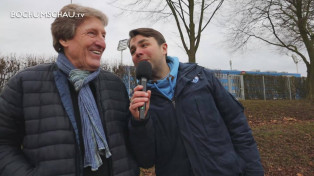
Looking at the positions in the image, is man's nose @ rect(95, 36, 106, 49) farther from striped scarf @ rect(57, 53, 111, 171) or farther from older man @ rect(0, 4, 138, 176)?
striped scarf @ rect(57, 53, 111, 171)

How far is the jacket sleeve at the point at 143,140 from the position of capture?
1919 millimetres

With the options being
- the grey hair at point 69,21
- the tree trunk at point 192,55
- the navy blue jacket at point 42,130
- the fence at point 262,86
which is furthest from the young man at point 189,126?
the fence at point 262,86

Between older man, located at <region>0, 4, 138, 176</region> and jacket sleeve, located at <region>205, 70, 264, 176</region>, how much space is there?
892 mm

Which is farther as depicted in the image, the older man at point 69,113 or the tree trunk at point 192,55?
the tree trunk at point 192,55

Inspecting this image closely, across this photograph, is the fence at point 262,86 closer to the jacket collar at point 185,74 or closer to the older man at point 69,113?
the jacket collar at point 185,74

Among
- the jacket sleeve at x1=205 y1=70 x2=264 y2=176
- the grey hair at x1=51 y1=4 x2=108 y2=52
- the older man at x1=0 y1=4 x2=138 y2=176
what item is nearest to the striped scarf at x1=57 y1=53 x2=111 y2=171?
the older man at x1=0 y1=4 x2=138 y2=176

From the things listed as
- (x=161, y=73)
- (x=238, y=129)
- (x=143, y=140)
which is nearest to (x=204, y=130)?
(x=238, y=129)

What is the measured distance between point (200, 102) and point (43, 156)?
133 centimetres

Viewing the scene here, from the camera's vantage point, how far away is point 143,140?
198 cm

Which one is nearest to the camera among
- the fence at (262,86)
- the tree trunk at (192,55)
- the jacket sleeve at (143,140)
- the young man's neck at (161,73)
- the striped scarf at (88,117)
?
the striped scarf at (88,117)

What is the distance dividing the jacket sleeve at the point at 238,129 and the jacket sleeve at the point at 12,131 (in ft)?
A: 5.37

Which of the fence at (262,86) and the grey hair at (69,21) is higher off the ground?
the grey hair at (69,21)

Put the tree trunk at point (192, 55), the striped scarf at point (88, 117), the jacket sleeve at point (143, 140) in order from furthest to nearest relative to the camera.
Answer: the tree trunk at point (192, 55) → the jacket sleeve at point (143, 140) → the striped scarf at point (88, 117)

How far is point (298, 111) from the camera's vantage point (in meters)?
11.4
